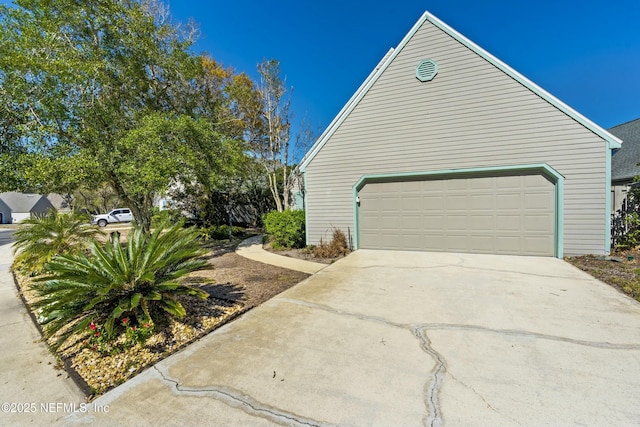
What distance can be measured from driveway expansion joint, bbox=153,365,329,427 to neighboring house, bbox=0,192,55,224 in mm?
47986

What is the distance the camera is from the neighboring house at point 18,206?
36.2 m

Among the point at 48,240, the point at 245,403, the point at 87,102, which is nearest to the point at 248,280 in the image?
the point at 245,403

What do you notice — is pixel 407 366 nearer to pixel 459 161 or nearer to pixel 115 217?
pixel 459 161

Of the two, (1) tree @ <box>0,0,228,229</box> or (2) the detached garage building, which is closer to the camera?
(2) the detached garage building

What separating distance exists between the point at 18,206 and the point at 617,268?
57.2 m

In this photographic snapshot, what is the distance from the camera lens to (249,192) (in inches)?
683

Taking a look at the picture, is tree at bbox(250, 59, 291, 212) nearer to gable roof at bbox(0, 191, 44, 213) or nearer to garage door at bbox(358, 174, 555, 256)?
garage door at bbox(358, 174, 555, 256)

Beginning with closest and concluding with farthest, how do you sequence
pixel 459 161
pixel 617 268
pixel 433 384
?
1. pixel 433 384
2. pixel 617 268
3. pixel 459 161

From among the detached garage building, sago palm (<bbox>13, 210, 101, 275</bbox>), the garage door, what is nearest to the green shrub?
the detached garage building

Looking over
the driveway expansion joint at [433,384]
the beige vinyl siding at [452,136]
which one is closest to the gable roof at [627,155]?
the beige vinyl siding at [452,136]

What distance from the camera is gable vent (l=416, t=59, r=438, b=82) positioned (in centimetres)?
755

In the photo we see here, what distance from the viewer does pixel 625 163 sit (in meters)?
10.2

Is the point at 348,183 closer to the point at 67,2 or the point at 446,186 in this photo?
the point at 446,186

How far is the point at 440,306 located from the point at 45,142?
9874mm
